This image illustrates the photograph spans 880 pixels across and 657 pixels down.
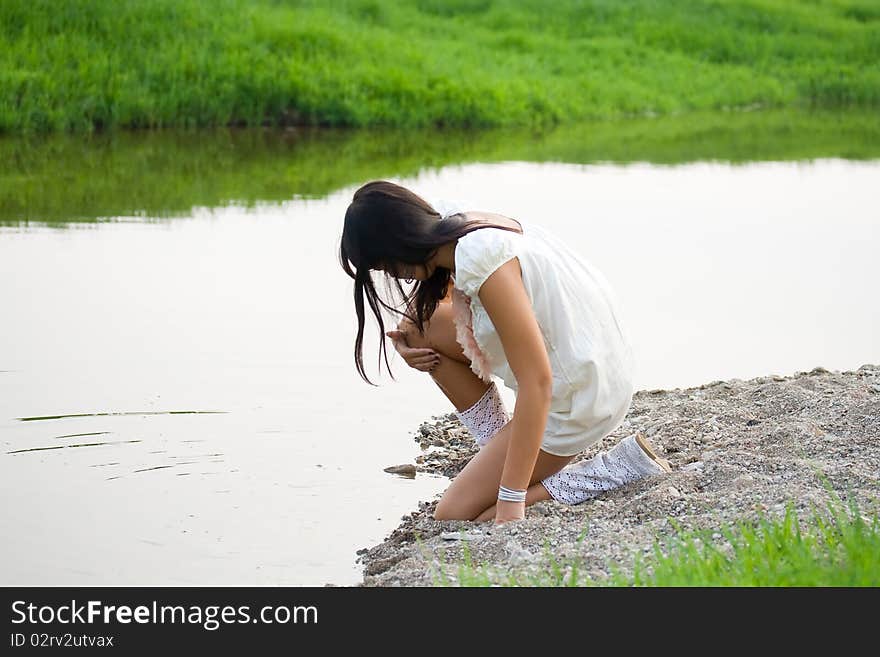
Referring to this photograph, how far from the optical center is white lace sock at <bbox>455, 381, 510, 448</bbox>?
4.69m

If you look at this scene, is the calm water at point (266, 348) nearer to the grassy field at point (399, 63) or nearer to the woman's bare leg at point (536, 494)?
the woman's bare leg at point (536, 494)

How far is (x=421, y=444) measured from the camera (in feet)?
18.1

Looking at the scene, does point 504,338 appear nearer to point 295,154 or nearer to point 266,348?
point 266,348

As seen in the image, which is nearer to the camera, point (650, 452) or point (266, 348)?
point (650, 452)

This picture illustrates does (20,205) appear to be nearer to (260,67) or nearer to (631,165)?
(260,67)

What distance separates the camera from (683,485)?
14.1ft

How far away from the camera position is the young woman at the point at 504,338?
3943 mm

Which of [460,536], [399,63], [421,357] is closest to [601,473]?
[460,536]

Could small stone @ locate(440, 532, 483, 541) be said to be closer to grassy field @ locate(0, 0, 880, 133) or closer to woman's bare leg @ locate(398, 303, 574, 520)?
woman's bare leg @ locate(398, 303, 574, 520)

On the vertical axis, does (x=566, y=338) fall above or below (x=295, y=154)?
below

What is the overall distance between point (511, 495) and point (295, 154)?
33.1 ft

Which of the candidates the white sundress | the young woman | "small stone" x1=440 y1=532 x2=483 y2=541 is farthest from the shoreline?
the white sundress
